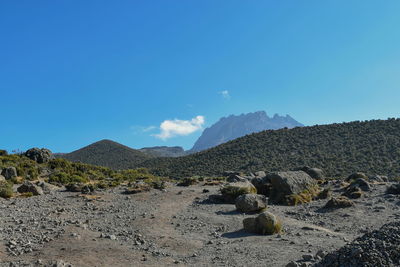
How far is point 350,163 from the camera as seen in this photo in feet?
157

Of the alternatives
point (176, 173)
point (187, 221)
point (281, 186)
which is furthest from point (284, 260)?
point (176, 173)

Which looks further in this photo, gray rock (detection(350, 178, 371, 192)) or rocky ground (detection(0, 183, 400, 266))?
gray rock (detection(350, 178, 371, 192))

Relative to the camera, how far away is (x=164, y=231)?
45.2 feet

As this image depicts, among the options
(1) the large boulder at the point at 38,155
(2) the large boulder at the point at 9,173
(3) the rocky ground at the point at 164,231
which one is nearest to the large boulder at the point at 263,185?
(3) the rocky ground at the point at 164,231

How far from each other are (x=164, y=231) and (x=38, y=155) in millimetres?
30236

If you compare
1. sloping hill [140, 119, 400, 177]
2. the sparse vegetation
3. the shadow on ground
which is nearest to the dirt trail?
the shadow on ground

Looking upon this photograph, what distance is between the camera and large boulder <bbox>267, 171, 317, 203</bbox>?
70.1ft

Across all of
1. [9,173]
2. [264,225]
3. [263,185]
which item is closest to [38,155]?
[9,173]

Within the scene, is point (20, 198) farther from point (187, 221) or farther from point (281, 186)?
point (281, 186)

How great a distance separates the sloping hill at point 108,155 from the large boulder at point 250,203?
63.2 meters

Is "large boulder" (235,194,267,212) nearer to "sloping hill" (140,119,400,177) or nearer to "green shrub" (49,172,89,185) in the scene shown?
"green shrub" (49,172,89,185)

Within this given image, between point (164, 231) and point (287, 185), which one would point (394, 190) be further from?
point (164, 231)

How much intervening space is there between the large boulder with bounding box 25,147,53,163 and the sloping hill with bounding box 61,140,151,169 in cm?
3852

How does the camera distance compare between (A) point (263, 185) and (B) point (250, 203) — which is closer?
(B) point (250, 203)
